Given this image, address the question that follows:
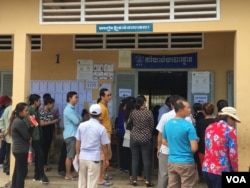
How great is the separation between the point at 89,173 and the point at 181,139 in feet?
4.58

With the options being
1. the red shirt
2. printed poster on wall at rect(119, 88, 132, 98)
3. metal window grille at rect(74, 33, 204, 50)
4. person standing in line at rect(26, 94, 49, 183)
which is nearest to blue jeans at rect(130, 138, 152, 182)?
person standing in line at rect(26, 94, 49, 183)

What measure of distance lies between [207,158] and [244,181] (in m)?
0.91

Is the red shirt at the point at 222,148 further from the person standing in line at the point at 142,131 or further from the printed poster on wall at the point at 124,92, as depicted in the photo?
the printed poster on wall at the point at 124,92

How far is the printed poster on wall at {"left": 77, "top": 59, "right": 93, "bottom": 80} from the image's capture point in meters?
9.42

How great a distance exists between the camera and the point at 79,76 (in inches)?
372

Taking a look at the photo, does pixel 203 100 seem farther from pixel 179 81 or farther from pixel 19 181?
pixel 19 181

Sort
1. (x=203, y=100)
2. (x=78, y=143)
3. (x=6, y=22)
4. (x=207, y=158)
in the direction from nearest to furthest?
(x=207, y=158) → (x=78, y=143) → (x=6, y=22) → (x=203, y=100)

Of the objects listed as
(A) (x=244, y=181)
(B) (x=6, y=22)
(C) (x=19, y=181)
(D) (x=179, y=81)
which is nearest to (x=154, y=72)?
(D) (x=179, y=81)

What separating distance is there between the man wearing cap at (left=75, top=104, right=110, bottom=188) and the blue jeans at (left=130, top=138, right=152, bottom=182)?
1.65 metres

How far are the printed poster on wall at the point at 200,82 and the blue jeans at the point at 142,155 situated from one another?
2.33 meters

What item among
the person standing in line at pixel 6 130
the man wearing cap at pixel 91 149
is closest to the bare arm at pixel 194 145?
the man wearing cap at pixel 91 149

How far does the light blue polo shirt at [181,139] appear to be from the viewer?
16.8 ft

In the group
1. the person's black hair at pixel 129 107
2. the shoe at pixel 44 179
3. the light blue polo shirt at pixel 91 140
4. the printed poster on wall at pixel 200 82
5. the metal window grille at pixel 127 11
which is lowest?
the shoe at pixel 44 179

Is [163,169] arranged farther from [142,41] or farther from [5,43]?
[5,43]
